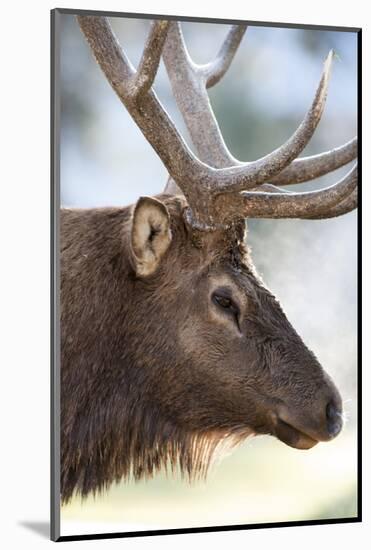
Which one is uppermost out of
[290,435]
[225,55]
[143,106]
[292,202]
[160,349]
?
[225,55]

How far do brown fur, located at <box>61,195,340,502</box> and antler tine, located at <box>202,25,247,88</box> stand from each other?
26.7 inches

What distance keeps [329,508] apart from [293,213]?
137 cm

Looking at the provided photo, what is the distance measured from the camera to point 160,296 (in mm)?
4691

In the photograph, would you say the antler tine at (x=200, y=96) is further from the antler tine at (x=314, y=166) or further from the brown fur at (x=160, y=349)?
the brown fur at (x=160, y=349)

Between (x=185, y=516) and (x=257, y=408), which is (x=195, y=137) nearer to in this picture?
(x=257, y=408)

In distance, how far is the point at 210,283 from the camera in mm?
4703

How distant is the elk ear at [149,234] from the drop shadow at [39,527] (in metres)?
1.04

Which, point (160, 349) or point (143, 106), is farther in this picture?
point (160, 349)

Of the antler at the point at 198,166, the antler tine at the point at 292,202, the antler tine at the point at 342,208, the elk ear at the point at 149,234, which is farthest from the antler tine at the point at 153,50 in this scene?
the antler tine at the point at 342,208

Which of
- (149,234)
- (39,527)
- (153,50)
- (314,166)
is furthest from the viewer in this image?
(314,166)

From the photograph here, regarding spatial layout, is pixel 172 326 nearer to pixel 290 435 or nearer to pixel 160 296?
pixel 160 296

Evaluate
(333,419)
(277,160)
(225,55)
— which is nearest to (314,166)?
(277,160)

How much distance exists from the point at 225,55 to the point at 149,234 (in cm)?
99

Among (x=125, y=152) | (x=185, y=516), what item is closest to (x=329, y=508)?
(x=185, y=516)
